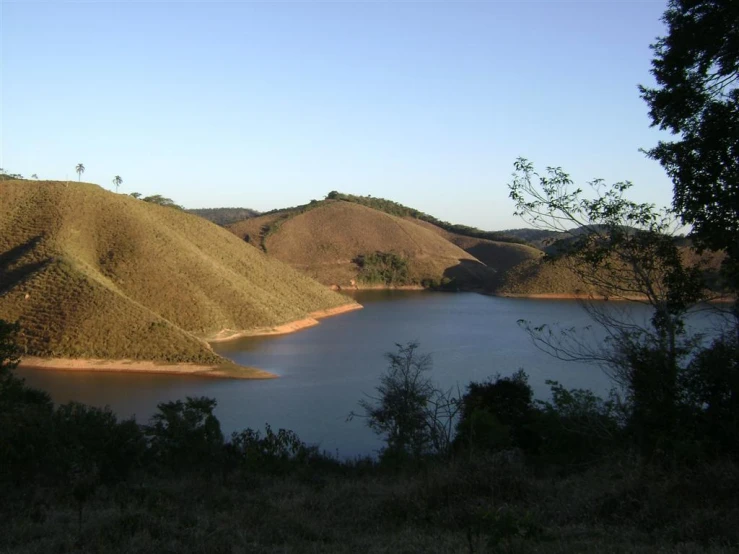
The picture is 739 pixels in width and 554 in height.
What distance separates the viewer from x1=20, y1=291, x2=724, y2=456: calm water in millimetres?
25812

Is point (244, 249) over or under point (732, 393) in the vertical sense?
over

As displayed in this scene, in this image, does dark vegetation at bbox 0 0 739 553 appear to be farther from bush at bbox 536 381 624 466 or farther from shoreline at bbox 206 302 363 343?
shoreline at bbox 206 302 363 343

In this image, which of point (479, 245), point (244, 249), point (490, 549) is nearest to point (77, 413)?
point (490, 549)

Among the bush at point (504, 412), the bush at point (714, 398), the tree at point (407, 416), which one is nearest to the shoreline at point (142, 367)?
the tree at point (407, 416)

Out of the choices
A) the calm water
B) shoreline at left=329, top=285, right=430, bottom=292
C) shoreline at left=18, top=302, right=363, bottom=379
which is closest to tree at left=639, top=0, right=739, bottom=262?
the calm water

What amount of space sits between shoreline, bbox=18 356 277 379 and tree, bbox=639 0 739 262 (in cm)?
2774

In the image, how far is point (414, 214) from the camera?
6757 inches

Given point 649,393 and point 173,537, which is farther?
point 649,393

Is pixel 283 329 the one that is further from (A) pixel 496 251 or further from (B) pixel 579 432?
(A) pixel 496 251

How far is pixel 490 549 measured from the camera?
5.51 m

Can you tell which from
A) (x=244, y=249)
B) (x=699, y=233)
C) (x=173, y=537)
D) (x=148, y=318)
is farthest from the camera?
(x=244, y=249)

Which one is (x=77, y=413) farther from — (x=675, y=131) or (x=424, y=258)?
(x=424, y=258)

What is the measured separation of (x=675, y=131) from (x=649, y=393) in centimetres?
418

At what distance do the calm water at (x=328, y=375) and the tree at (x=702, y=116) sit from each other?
2.84m
